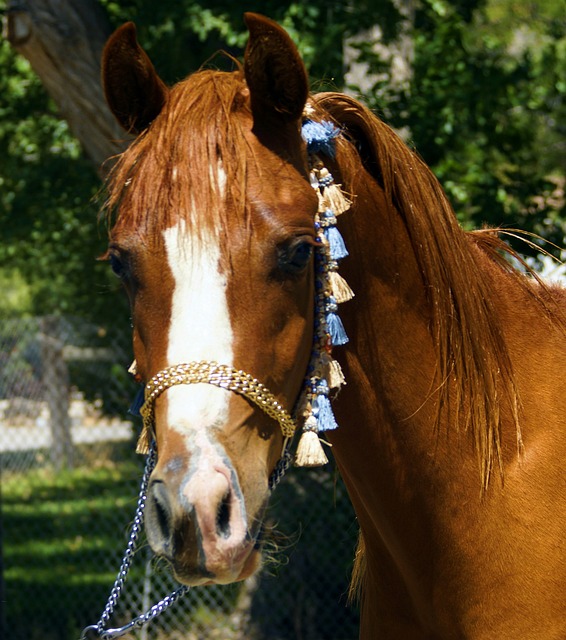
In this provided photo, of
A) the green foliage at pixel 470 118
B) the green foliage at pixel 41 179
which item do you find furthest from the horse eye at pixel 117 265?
the green foliage at pixel 41 179

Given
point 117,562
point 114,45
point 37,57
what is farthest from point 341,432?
point 117,562

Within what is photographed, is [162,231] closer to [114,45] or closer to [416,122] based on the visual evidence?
[114,45]

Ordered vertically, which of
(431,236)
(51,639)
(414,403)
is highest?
(431,236)

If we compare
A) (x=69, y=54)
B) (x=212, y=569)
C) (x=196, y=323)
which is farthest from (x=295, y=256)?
(x=69, y=54)

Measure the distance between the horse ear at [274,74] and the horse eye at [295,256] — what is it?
33 cm

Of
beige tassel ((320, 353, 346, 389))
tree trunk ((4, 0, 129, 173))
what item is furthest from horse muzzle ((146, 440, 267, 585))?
tree trunk ((4, 0, 129, 173))

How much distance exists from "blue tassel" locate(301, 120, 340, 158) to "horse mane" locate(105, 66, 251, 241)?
153 millimetres

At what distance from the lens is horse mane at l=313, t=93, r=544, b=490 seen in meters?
2.11

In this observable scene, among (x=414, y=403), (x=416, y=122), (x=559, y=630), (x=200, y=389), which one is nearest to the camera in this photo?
(x=200, y=389)

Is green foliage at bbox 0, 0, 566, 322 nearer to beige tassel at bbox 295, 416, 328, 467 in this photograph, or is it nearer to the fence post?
the fence post

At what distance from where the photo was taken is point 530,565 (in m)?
1.98

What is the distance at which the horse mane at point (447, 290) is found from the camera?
2.11m

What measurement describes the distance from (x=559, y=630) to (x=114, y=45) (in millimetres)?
1670

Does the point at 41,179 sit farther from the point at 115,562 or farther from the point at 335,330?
the point at 335,330
